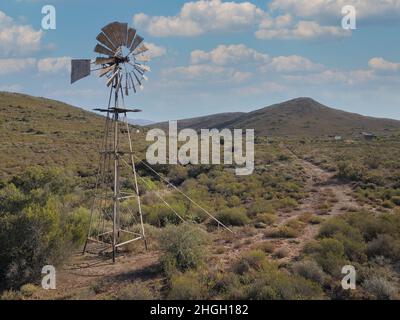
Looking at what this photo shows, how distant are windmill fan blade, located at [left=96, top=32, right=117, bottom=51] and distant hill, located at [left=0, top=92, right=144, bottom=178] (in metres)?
17.6

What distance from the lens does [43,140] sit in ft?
142

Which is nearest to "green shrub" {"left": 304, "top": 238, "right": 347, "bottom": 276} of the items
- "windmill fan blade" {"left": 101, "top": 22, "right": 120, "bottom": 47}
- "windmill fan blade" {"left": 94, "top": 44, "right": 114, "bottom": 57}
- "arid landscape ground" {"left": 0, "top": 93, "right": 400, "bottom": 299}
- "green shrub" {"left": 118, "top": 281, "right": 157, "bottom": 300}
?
A: "arid landscape ground" {"left": 0, "top": 93, "right": 400, "bottom": 299}

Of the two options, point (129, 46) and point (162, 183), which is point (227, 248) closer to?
point (129, 46)

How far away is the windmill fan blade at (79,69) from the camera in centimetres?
1112

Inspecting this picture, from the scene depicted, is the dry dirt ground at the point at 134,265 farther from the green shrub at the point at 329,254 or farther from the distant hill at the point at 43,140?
the distant hill at the point at 43,140

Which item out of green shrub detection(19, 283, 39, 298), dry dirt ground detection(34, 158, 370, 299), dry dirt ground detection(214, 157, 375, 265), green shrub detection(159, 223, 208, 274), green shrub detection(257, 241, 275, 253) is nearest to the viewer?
green shrub detection(19, 283, 39, 298)

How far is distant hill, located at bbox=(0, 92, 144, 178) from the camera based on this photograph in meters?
32.1

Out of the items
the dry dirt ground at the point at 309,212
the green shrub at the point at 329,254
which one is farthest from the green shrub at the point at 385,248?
the dry dirt ground at the point at 309,212

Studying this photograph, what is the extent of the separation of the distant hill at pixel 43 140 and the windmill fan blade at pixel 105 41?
57.6 feet

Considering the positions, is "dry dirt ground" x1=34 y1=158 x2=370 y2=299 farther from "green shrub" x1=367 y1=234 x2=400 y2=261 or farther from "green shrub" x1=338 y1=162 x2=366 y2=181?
"green shrub" x1=338 y1=162 x2=366 y2=181

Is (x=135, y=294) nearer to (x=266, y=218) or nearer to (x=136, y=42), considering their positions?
(x=136, y=42)

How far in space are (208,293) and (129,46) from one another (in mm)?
7126

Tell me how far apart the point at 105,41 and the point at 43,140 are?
34848 mm
